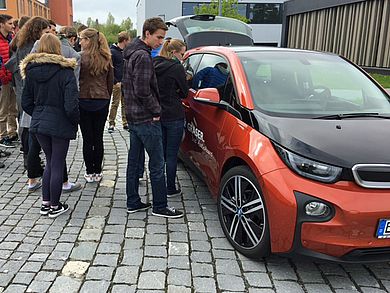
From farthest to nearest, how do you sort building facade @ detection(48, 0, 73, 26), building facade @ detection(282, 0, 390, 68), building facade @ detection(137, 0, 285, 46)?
building facade @ detection(48, 0, 73, 26), building facade @ detection(137, 0, 285, 46), building facade @ detection(282, 0, 390, 68)

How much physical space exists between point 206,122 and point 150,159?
29.3 inches

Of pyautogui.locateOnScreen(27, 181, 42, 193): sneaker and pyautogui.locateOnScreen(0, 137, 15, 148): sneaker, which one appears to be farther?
pyautogui.locateOnScreen(0, 137, 15, 148): sneaker

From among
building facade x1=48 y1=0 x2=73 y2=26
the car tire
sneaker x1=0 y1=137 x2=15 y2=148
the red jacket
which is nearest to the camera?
the car tire

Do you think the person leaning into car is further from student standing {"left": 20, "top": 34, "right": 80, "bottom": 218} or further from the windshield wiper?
the windshield wiper

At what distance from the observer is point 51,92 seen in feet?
12.6

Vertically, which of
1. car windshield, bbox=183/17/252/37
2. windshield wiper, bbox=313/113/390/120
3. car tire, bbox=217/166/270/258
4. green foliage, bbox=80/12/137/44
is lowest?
car tire, bbox=217/166/270/258

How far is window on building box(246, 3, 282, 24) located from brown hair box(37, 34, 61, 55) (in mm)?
47350

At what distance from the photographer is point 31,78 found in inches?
151

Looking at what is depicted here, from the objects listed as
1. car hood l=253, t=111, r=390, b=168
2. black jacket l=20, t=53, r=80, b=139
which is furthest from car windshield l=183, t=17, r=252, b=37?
car hood l=253, t=111, r=390, b=168

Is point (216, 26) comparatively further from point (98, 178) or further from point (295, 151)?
point (295, 151)

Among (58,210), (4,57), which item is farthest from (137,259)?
(4,57)

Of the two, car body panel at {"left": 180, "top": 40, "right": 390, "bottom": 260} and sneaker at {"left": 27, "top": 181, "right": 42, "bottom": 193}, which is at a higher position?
car body panel at {"left": 180, "top": 40, "right": 390, "bottom": 260}

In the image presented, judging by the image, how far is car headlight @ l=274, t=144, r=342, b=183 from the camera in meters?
2.87

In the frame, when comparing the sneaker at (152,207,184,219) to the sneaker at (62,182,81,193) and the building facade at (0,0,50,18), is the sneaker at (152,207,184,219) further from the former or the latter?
the building facade at (0,0,50,18)
